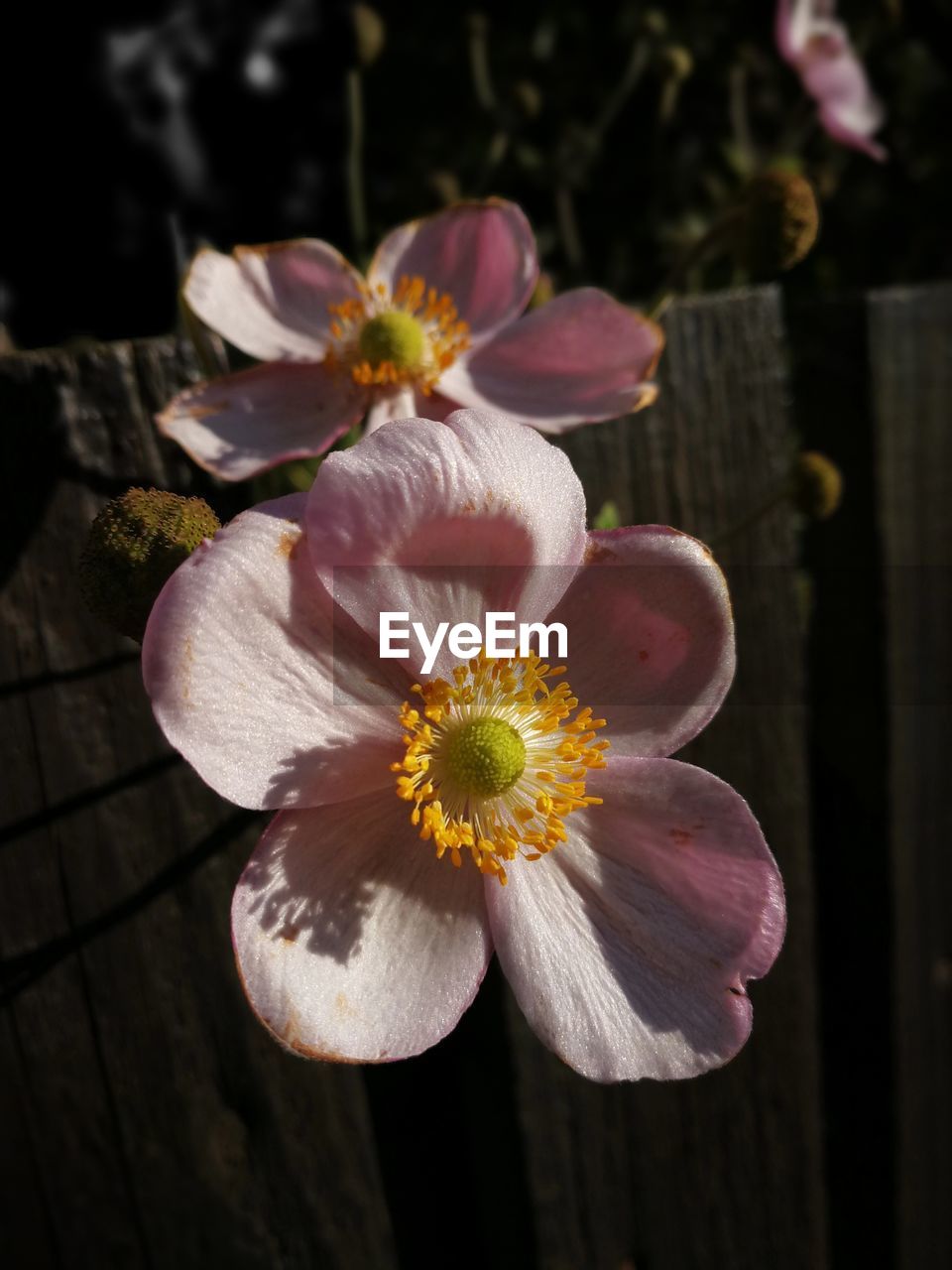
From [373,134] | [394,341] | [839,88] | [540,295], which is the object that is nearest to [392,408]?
[394,341]

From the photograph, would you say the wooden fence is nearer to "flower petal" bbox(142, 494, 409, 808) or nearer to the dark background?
"flower petal" bbox(142, 494, 409, 808)

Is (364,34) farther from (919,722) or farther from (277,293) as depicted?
(919,722)

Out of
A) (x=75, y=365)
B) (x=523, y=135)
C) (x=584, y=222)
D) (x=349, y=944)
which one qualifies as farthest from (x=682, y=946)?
(x=523, y=135)

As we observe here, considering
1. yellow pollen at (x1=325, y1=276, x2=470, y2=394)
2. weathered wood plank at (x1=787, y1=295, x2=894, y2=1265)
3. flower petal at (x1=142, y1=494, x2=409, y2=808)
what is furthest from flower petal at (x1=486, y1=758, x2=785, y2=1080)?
weathered wood plank at (x1=787, y1=295, x2=894, y2=1265)

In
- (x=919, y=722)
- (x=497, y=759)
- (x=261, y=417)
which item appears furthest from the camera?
(x=919, y=722)

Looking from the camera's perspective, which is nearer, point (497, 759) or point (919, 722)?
point (497, 759)

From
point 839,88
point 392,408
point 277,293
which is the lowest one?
point 392,408

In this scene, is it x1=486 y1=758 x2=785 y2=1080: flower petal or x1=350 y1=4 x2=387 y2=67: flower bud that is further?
x1=350 y1=4 x2=387 y2=67: flower bud
